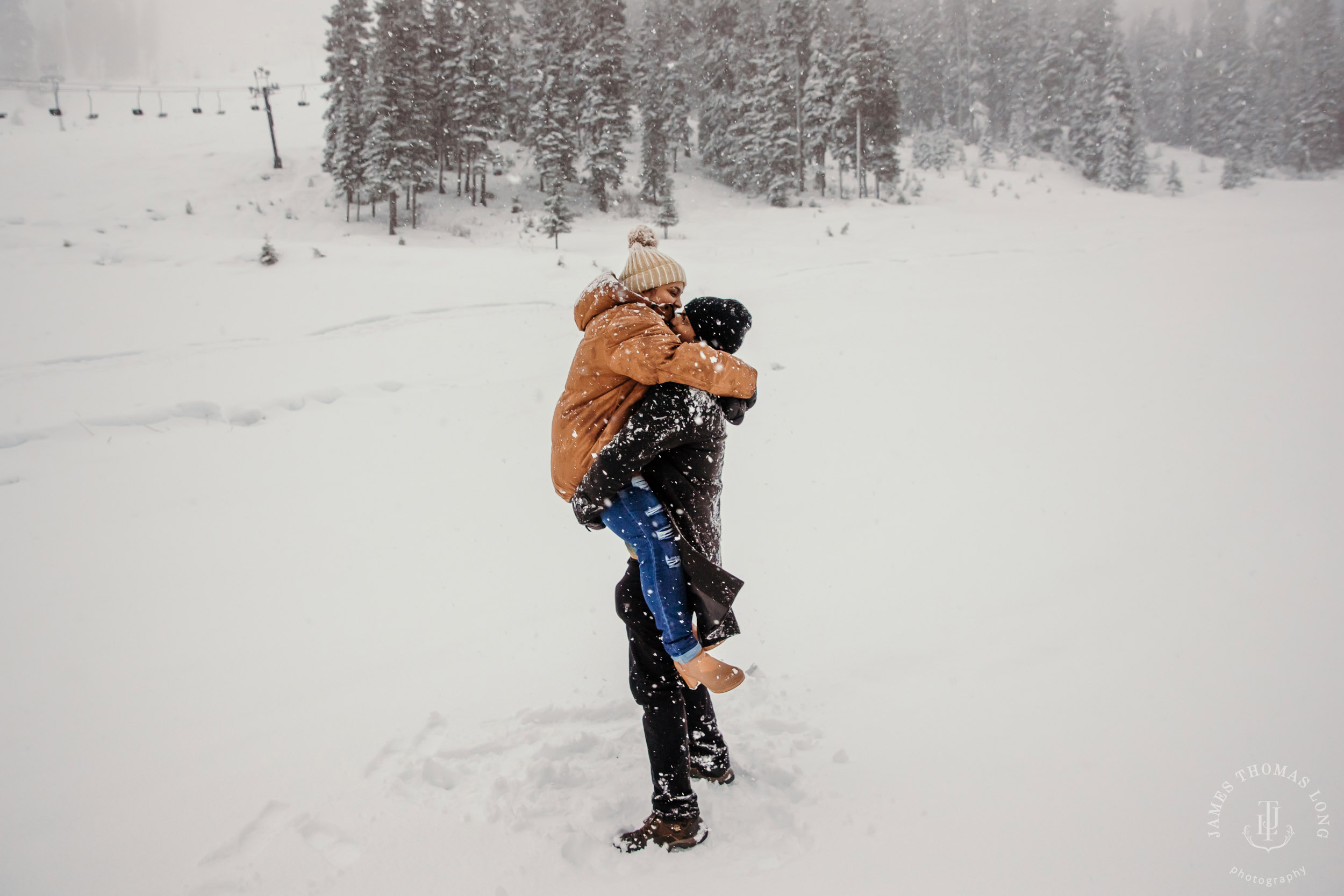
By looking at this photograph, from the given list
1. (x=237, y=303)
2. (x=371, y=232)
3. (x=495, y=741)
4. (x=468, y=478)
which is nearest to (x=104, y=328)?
(x=237, y=303)

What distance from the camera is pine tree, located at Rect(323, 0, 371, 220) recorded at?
1005 inches

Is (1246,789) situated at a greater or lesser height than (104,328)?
lesser

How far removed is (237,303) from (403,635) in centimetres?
901

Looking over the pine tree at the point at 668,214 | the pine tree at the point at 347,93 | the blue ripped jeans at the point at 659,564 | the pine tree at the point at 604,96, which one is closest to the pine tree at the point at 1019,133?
the pine tree at the point at 668,214

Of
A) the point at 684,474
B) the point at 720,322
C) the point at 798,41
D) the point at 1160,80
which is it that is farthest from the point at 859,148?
the point at 1160,80

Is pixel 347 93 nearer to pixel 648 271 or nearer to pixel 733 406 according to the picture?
pixel 648 271

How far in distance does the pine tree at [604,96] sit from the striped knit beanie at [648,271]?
30086mm

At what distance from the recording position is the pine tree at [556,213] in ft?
71.2

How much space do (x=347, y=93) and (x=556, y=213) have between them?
1376cm

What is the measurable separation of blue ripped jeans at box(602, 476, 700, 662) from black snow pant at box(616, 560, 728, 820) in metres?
0.16

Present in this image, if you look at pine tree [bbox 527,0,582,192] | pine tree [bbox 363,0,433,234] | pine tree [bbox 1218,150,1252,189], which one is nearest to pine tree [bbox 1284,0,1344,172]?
pine tree [bbox 1218,150,1252,189]

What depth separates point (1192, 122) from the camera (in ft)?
170

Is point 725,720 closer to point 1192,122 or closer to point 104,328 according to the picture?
point 104,328

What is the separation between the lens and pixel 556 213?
72.2 ft
